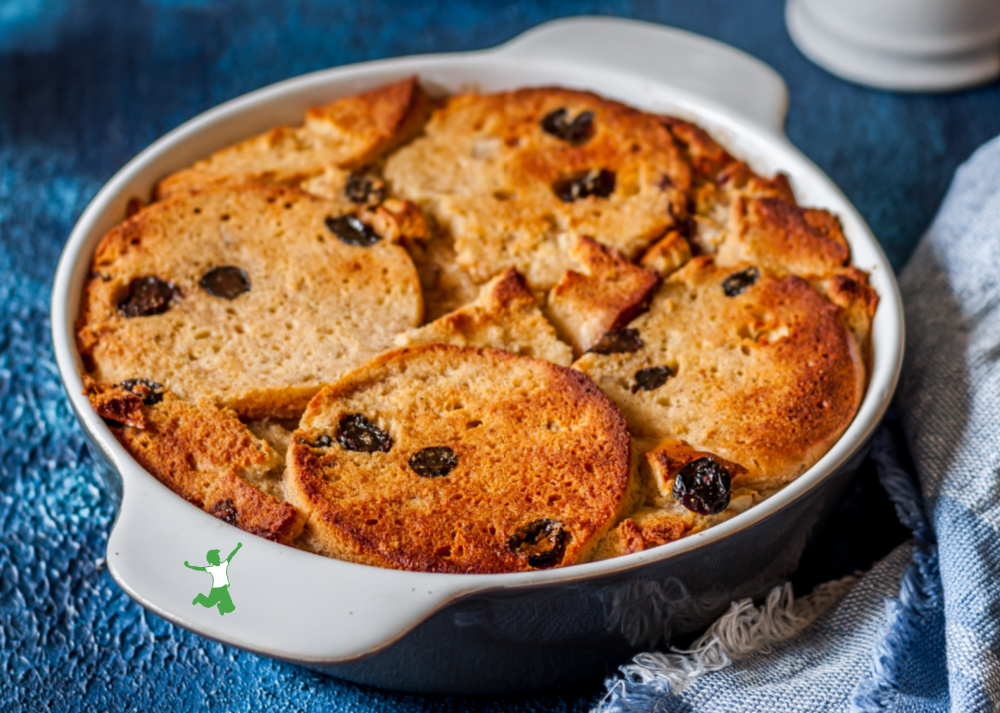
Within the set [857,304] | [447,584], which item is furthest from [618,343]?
[447,584]

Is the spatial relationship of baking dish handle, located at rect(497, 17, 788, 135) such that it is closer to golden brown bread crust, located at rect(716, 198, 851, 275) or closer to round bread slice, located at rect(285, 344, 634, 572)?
golden brown bread crust, located at rect(716, 198, 851, 275)

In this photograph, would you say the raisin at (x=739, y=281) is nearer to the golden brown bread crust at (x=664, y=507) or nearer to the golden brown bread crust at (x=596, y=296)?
the golden brown bread crust at (x=596, y=296)

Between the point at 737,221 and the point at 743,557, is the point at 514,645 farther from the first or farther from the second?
the point at 737,221

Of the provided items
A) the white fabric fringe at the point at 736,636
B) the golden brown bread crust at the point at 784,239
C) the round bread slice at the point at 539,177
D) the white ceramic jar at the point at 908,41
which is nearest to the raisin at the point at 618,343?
the round bread slice at the point at 539,177

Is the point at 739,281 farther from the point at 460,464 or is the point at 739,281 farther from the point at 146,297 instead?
the point at 146,297

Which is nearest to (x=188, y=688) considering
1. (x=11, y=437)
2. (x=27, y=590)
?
(x=27, y=590)

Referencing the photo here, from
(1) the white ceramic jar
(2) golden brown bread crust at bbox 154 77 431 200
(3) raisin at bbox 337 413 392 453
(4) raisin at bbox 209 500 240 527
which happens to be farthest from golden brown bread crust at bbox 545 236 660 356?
(1) the white ceramic jar
